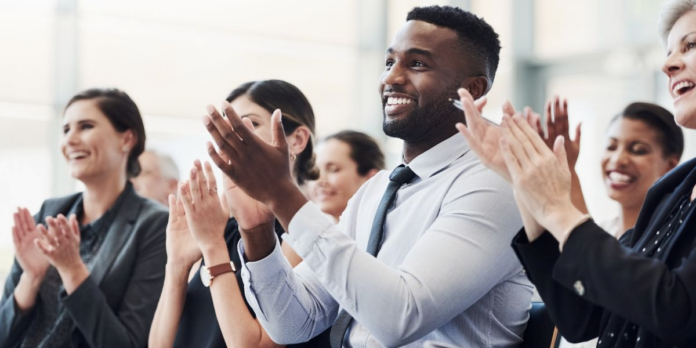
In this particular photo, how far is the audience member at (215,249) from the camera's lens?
2357mm

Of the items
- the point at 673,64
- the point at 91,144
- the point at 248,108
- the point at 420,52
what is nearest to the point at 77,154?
the point at 91,144

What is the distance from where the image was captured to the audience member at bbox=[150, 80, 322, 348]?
7.73ft

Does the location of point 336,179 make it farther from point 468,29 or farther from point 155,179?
point 468,29

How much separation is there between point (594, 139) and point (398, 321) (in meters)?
6.03

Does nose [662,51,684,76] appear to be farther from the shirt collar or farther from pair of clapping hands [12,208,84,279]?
pair of clapping hands [12,208,84,279]

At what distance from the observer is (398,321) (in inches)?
66.2

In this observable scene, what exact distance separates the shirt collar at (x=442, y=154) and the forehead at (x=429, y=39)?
21cm

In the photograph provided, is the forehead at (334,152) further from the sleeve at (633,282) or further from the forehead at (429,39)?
the sleeve at (633,282)

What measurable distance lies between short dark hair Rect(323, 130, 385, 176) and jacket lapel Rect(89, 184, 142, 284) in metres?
0.95

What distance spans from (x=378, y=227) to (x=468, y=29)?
526mm

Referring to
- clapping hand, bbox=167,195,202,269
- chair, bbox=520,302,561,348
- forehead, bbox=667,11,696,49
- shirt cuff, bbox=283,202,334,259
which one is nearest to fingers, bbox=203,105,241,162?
shirt cuff, bbox=283,202,334,259

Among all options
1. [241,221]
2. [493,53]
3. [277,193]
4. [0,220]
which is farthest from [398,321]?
[0,220]

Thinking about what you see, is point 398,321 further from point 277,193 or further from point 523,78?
point 523,78

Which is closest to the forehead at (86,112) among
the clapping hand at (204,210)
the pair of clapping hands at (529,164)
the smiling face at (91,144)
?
the smiling face at (91,144)
